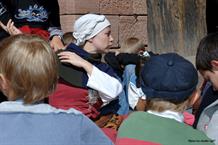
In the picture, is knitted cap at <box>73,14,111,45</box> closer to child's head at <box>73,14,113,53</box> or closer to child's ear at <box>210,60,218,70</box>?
child's head at <box>73,14,113,53</box>

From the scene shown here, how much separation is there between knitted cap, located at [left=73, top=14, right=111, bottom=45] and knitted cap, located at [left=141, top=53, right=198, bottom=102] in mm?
1266

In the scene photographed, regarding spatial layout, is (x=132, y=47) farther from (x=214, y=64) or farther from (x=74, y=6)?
(x=214, y=64)

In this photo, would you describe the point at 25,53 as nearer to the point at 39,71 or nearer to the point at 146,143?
the point at 39,71

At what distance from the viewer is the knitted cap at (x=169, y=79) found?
2773 mm

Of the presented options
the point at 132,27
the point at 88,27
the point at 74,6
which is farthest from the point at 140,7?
the point at 88,27

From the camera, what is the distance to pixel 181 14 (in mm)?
7477

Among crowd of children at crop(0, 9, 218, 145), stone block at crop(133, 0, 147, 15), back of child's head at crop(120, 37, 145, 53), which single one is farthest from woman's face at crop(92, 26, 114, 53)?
stone block at crop(133, 0, 147, 15)

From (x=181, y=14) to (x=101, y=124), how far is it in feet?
13.1

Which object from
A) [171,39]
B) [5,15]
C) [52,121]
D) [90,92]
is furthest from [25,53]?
→ [171,39]

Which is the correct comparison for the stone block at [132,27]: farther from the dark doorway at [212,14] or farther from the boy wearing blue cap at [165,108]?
the boy wearing blue cap at [165,108]

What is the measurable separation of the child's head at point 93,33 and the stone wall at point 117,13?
2605 mm

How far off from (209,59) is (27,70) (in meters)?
1.22

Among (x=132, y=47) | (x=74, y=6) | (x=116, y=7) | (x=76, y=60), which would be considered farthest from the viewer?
(x=116, y=7)

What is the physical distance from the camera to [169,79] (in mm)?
2785
